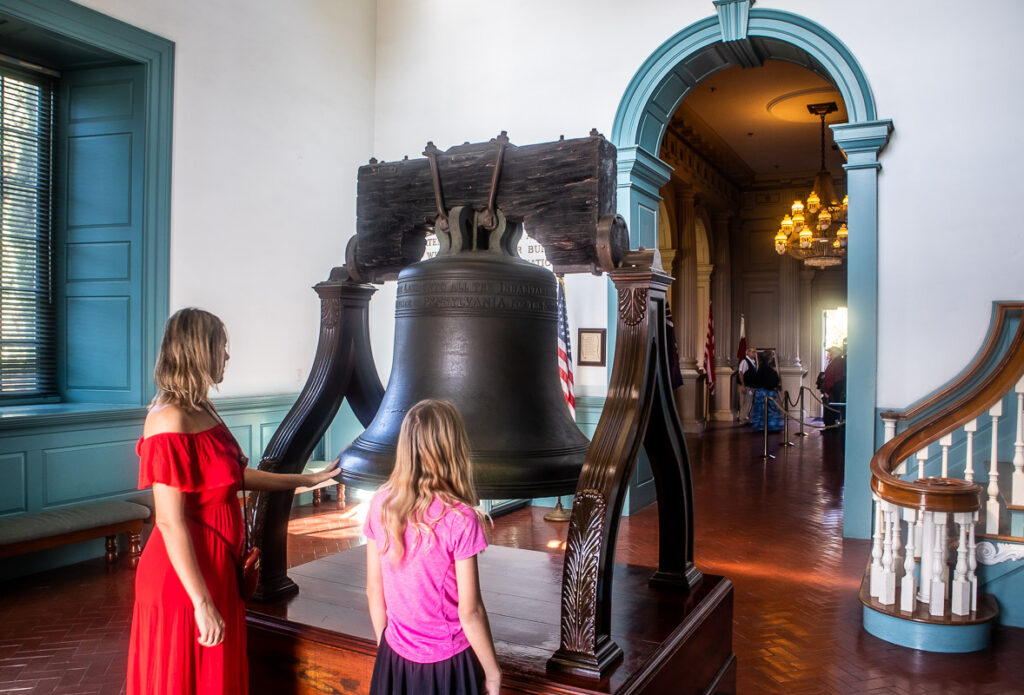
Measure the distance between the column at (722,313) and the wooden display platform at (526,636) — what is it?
12.3 meters

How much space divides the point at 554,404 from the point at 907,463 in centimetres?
416

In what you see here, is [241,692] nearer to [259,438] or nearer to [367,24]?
[259,438]

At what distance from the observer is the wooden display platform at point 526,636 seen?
2.09 m

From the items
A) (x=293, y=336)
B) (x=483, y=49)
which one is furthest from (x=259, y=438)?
(x=483, y=49)

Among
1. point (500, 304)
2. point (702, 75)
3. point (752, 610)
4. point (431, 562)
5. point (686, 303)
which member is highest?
point (702, 75)

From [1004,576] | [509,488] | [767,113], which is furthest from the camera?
[767,113]

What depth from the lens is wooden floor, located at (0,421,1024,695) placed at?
342cm

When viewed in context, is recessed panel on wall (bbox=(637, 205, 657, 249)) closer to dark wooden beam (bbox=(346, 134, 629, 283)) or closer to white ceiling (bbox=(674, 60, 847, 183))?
white ceiling (bbox=(674, 60, 847, 183))

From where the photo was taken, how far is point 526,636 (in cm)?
231

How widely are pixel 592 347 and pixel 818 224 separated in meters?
5.24

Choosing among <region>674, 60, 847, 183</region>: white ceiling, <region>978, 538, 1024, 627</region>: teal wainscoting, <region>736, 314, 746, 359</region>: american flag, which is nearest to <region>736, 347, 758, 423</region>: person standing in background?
<region>736, 314, 746, 359</region>: american flag

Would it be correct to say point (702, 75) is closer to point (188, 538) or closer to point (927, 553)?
point (927, 553)

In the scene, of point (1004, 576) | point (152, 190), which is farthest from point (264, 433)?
point (1004, 576)

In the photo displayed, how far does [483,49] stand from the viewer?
289 inches
